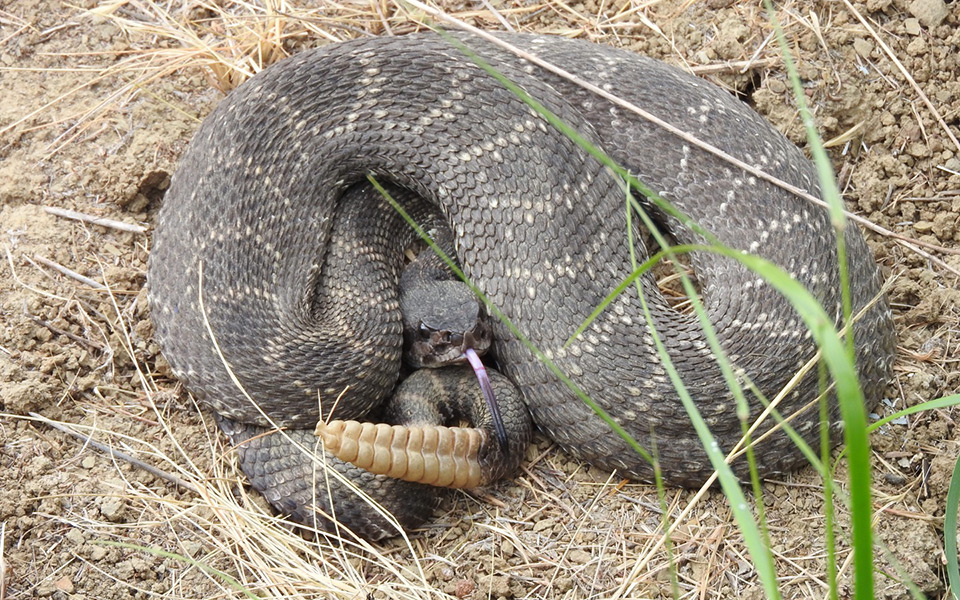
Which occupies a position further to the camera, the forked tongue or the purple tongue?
the purple tongue

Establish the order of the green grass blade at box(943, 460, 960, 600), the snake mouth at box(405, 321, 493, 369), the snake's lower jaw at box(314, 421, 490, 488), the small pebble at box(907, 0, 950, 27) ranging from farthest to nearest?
1. the small pebble at box(907, 0, 950, 27)
2. the snake mouth at box(405, 321, 493, 369)
3. the snake's lower jaw at box(314, 421, 490, 488)
4. the green grass blade at box(943, 460, 960, 600)

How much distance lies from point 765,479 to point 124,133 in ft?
11.3

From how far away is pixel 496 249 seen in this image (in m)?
3.79

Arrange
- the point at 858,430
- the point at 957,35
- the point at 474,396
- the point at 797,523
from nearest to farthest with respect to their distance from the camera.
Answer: the point at 858,430 → the point at 797,523 → the point at 474,396 → the point at 957,35

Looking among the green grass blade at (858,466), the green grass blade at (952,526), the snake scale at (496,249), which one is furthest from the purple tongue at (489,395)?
the green grass blade at (858,466)

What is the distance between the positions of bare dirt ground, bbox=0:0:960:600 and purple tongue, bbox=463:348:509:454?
0.94 ft

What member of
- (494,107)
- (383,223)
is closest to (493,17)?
(494,107)

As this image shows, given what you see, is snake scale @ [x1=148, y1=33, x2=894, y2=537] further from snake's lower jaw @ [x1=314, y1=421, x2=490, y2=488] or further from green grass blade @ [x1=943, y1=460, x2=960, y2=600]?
green grass blade @ [x1=943, y1=460, x2=960, y2=600]

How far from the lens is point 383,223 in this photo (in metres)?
4.21

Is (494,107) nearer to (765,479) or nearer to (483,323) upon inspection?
(483,323)

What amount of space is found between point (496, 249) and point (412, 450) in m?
1.02

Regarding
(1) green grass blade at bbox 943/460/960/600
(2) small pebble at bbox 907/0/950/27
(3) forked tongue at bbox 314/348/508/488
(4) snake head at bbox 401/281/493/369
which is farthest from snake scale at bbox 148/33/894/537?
(2) small pebble at bbox 907/0/950/27

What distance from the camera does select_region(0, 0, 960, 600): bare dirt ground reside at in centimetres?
326

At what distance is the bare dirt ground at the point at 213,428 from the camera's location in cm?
326
